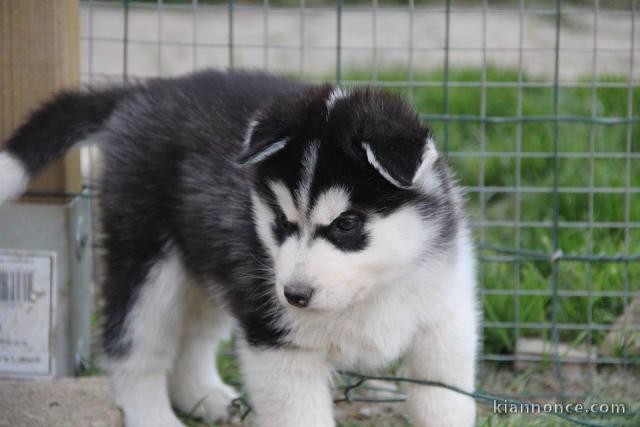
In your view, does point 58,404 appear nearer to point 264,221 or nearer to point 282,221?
point 264,221

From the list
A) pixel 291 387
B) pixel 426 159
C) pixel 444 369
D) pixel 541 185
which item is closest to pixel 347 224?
pixel 426 159

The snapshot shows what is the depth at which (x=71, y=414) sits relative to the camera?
12.8 ft

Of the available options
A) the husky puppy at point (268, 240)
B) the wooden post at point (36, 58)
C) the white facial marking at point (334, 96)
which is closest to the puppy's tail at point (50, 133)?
the husky puppy at point (268, 240)

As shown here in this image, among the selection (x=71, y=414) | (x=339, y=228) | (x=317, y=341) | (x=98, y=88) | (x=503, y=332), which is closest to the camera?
(x=339, y=228)

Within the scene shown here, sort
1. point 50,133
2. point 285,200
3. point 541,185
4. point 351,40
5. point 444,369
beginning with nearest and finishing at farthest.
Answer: point 285,200
point 444,369
point 50,133
point 541,185
point 351,40

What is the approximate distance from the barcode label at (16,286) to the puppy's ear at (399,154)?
1.92 metres

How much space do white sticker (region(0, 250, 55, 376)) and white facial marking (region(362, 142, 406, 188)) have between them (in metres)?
1.86

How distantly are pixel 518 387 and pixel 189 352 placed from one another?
1.43 m

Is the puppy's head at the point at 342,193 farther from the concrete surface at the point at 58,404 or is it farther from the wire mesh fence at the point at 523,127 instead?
the wire mesh fence at the point at 523,127

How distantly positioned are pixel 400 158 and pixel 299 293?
1.60ft

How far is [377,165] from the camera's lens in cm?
309

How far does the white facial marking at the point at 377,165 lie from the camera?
3059mm

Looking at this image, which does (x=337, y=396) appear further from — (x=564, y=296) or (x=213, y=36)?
(x=213, y=36)

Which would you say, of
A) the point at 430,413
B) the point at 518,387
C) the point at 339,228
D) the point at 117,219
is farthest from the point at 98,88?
the point at 518,387
